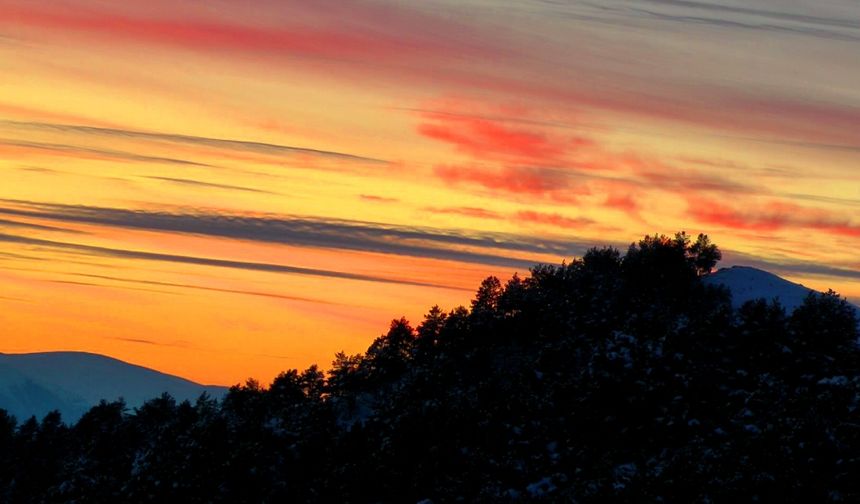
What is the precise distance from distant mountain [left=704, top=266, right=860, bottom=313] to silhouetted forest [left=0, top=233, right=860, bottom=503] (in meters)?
1.58

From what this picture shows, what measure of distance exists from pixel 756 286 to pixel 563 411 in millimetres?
27853

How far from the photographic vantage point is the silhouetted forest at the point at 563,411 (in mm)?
79500

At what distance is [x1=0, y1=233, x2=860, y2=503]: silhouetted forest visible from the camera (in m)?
79.5

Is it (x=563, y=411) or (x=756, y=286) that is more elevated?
(x=756, y=286)

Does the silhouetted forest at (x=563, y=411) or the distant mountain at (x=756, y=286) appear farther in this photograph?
the distant mountain at (x=756, y=286)

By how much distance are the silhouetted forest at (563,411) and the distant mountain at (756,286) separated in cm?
158

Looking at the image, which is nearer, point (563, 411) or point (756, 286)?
point (563, 411)

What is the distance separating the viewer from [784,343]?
94.5 m

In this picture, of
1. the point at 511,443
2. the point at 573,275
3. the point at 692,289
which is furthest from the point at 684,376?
the point at 573,275

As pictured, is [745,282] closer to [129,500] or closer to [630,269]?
[630,269]

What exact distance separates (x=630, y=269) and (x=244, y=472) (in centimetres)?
4137

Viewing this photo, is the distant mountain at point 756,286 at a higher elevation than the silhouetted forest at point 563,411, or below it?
higher

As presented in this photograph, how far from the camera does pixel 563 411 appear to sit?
94.1 meters

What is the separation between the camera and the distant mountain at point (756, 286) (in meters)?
109
